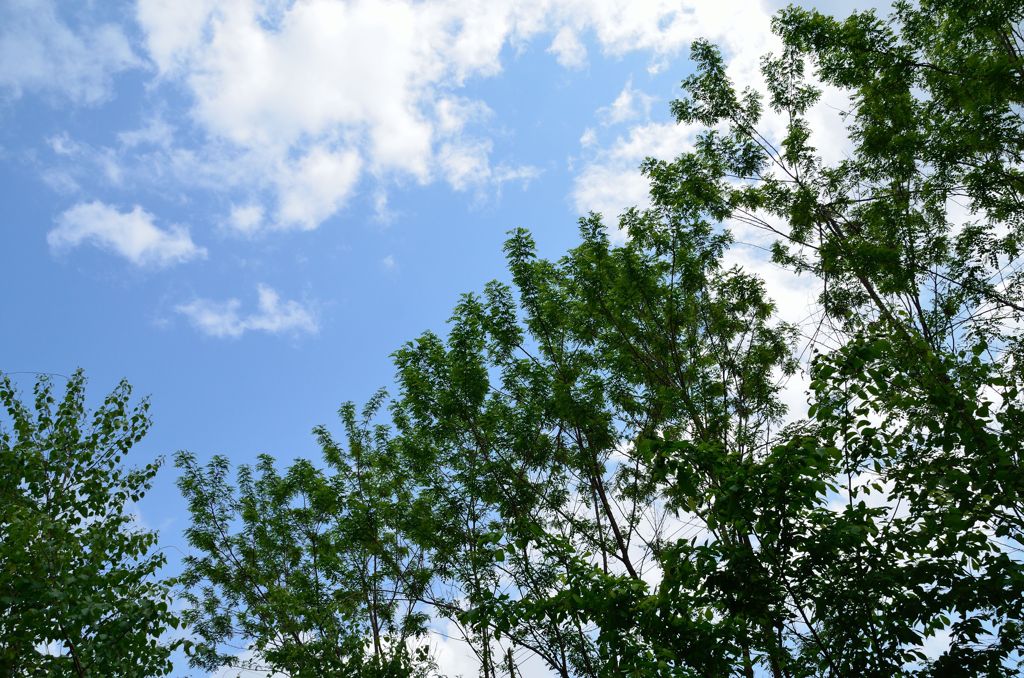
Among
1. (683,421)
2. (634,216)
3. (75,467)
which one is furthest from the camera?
(634,216)

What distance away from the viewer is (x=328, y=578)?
15430 mm

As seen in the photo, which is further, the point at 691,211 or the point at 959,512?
the point at 691,211

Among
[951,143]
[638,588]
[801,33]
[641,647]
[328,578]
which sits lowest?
[641,647]

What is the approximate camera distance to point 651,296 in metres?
11.6

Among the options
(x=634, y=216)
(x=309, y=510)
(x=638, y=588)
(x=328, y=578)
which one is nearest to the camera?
(x=638, y=588)

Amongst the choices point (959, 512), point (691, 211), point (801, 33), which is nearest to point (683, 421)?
point (691, 211)

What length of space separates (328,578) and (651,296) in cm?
932

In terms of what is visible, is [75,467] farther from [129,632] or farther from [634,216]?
[634,216]

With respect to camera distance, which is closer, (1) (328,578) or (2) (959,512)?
(2) (959,512)

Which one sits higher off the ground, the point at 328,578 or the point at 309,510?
the point at 309,510

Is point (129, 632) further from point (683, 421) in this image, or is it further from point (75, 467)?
point (683, 421)

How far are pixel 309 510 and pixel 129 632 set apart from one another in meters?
10.1

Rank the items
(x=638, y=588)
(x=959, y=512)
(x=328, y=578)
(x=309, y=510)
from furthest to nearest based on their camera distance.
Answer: (x=309, y=510) → (x=328, y=578) → (x=638, y=588) → (x=959, y=512)

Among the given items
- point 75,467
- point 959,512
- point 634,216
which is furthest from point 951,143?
point 75,467
